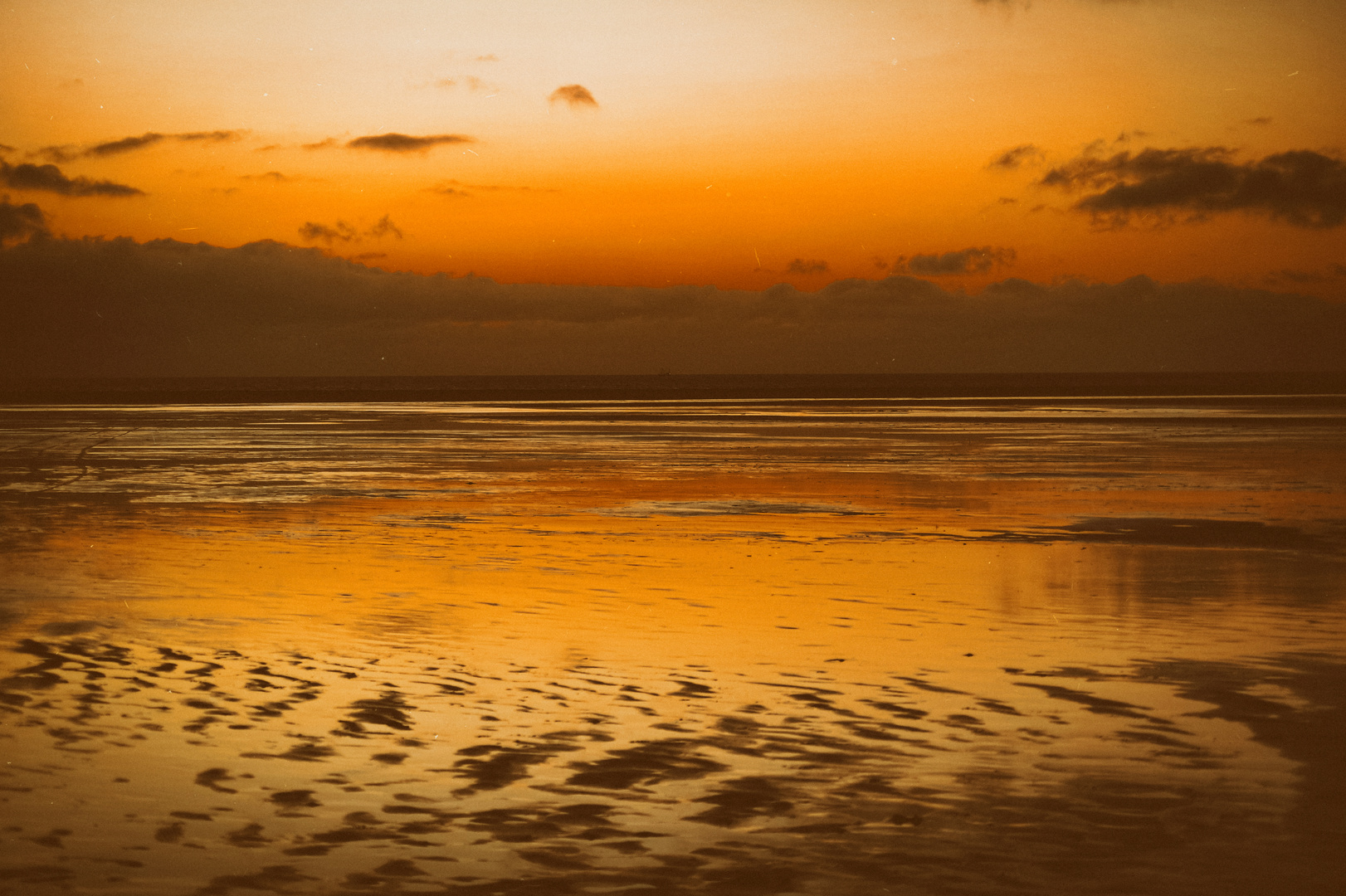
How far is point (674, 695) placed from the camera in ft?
33.6

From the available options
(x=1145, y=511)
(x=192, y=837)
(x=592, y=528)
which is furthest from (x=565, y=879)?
(x=1145, y=511)

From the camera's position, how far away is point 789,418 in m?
67.5

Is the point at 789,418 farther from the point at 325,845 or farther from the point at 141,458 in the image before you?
the point at 325,845

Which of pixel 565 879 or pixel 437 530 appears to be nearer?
pixel 565 879

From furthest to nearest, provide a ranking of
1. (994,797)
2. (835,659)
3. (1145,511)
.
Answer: (1145,511), (835,659), (994,797)

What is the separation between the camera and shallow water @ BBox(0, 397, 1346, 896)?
22.0ft

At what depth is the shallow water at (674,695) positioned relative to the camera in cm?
671

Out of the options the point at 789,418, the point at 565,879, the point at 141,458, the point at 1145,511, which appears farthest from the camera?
the point at 789,418

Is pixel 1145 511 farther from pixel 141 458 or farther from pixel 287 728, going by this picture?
pixel 141 458

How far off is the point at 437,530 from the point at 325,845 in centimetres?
1433

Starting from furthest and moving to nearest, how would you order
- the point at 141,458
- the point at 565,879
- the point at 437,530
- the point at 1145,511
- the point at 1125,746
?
the point at 141,458 < the point at 1145,511 < the point at 437,530 < the point at 1125,746 < the point at 565,879

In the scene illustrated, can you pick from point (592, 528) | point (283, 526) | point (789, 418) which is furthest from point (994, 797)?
point (789, 418)

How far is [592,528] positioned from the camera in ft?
69.8

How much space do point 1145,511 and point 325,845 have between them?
19.7 m
